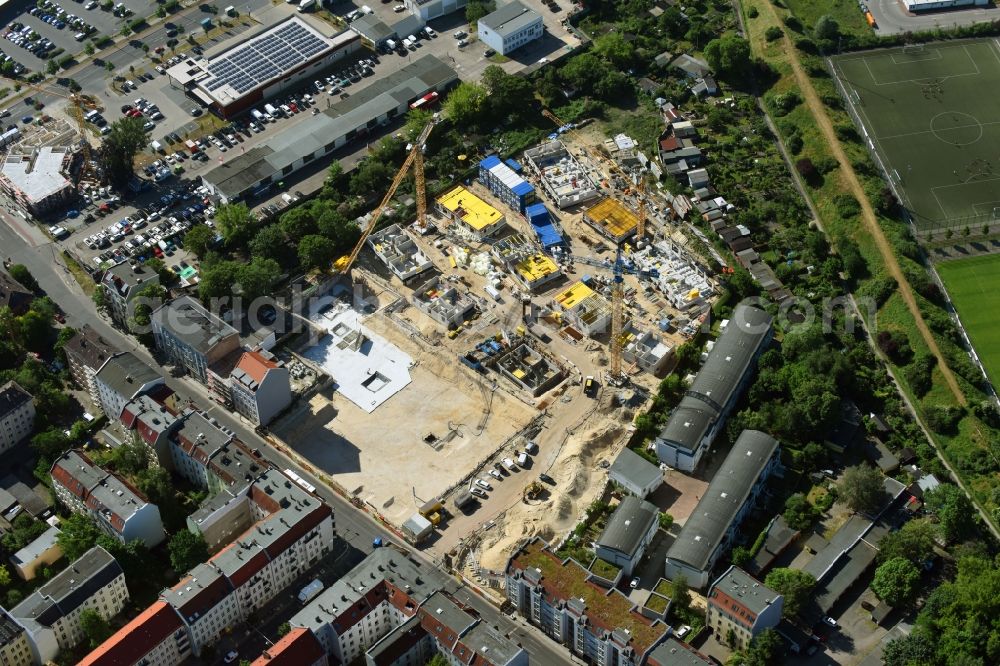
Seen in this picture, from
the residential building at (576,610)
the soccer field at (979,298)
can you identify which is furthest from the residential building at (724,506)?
the soccer field at (979,298)

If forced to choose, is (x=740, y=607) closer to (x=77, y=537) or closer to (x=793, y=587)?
(x=793, y=587)

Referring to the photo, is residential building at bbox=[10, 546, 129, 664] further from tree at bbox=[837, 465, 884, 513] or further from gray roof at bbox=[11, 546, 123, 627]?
tree at bbox=[837, 465, 884, 513]

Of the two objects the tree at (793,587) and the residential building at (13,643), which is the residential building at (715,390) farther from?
the residential building at (13,643)

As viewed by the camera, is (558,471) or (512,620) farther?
(558,471)

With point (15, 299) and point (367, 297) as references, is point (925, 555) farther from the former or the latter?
point (15, 299)

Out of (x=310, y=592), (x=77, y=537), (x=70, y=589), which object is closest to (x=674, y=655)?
(x=310, y=592)

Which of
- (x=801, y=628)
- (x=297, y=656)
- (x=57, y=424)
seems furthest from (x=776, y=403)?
(x=57, y=424)

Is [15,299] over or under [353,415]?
over
